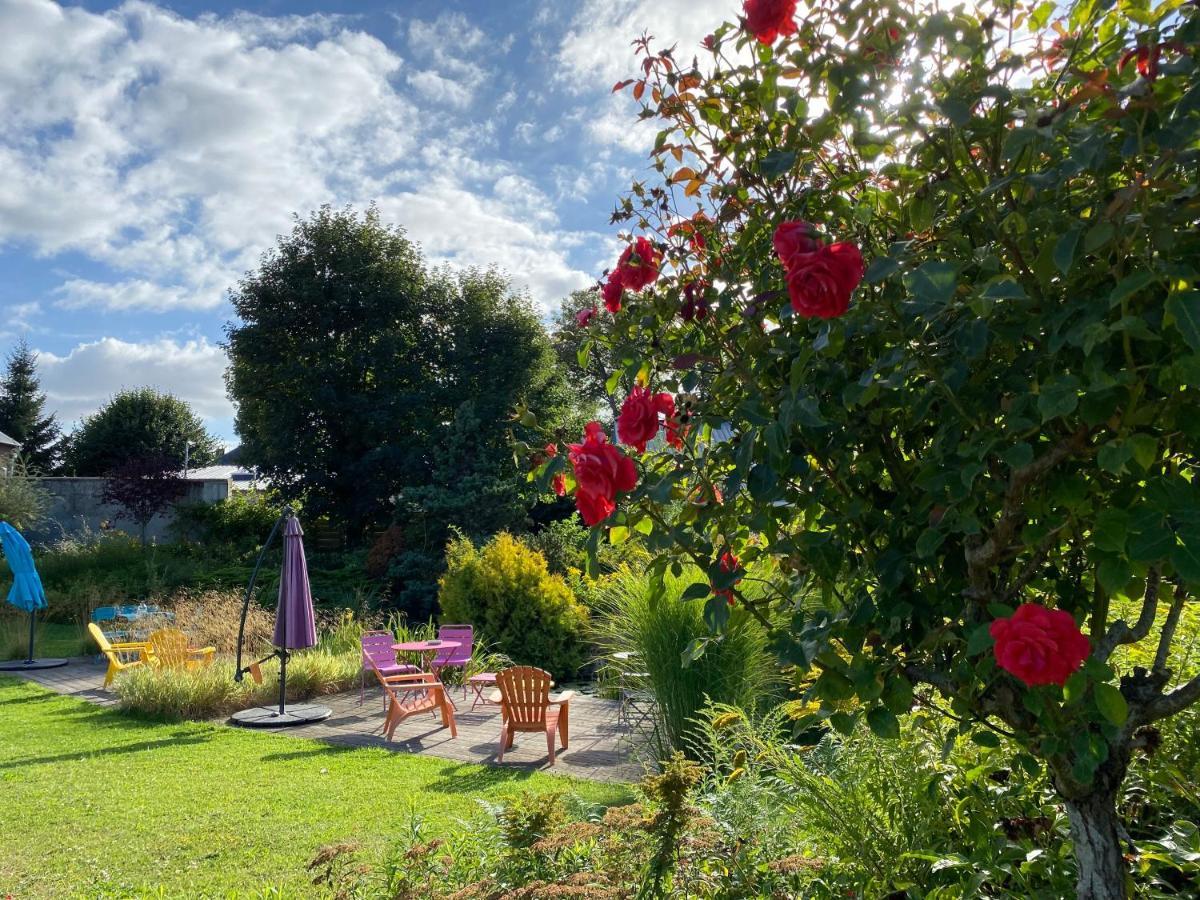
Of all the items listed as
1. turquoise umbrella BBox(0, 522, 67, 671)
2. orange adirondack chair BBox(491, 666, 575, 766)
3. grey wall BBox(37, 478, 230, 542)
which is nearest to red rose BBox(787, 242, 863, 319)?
orange adirondack chair BBox(491, 666, 575, 766)

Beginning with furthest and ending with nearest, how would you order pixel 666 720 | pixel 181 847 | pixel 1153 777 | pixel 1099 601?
1. pixel 666 720
2. pixel 181 847
3. pixel 1153 777
4. pixel 1099 601

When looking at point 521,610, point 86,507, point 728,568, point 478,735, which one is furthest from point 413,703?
point 86,507

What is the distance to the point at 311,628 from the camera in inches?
320

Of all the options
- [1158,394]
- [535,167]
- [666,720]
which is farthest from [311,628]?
[1158,394]

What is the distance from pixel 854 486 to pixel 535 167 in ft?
13.6

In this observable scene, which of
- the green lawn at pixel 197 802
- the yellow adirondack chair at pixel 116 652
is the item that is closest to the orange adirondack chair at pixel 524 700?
the green lawn at pixel 197 802

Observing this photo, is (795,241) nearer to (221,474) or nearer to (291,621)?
(291,621)

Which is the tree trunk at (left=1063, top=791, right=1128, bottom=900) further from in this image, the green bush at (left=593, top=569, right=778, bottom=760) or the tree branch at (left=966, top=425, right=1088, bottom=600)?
the green bush at (left=593, top=569, right=778, bottom=760)

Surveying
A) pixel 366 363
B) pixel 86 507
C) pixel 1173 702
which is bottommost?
pixel 1173 702

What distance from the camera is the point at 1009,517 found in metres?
1.42

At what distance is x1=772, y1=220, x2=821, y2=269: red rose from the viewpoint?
4.36 ft

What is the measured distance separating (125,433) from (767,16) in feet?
115

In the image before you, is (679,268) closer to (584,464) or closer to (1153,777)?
(584,464)

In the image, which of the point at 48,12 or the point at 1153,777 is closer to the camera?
the point at 1153,777
